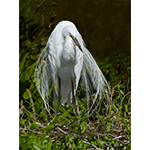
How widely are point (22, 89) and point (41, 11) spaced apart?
767 millimetres

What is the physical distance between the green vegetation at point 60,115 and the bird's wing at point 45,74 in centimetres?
7

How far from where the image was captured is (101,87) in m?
1.62

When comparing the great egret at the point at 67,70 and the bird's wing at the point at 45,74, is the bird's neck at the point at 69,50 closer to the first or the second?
the great egret at the point at 67,70

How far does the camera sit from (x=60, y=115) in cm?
129

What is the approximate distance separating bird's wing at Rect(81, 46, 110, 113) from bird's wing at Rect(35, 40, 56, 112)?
12.4 inches

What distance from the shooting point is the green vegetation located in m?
1.18

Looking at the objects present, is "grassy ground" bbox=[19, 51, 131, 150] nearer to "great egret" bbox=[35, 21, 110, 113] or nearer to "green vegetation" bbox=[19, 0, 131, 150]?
"green vegetation" bbox=[19, 0, 131, 150]

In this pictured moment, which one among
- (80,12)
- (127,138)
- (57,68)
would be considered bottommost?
(127,138)

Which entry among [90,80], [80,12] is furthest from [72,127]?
[80,12]

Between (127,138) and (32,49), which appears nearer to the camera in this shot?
(127,138)

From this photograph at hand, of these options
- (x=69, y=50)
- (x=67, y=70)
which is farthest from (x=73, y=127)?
(x=69, y=50)

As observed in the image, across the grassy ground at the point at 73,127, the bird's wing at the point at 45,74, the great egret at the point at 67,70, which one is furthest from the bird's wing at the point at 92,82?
the bird's wing at the point at 45,74

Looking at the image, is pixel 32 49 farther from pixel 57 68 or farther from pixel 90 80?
pixel 90 80

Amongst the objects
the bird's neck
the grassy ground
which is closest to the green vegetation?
the grassy ground
